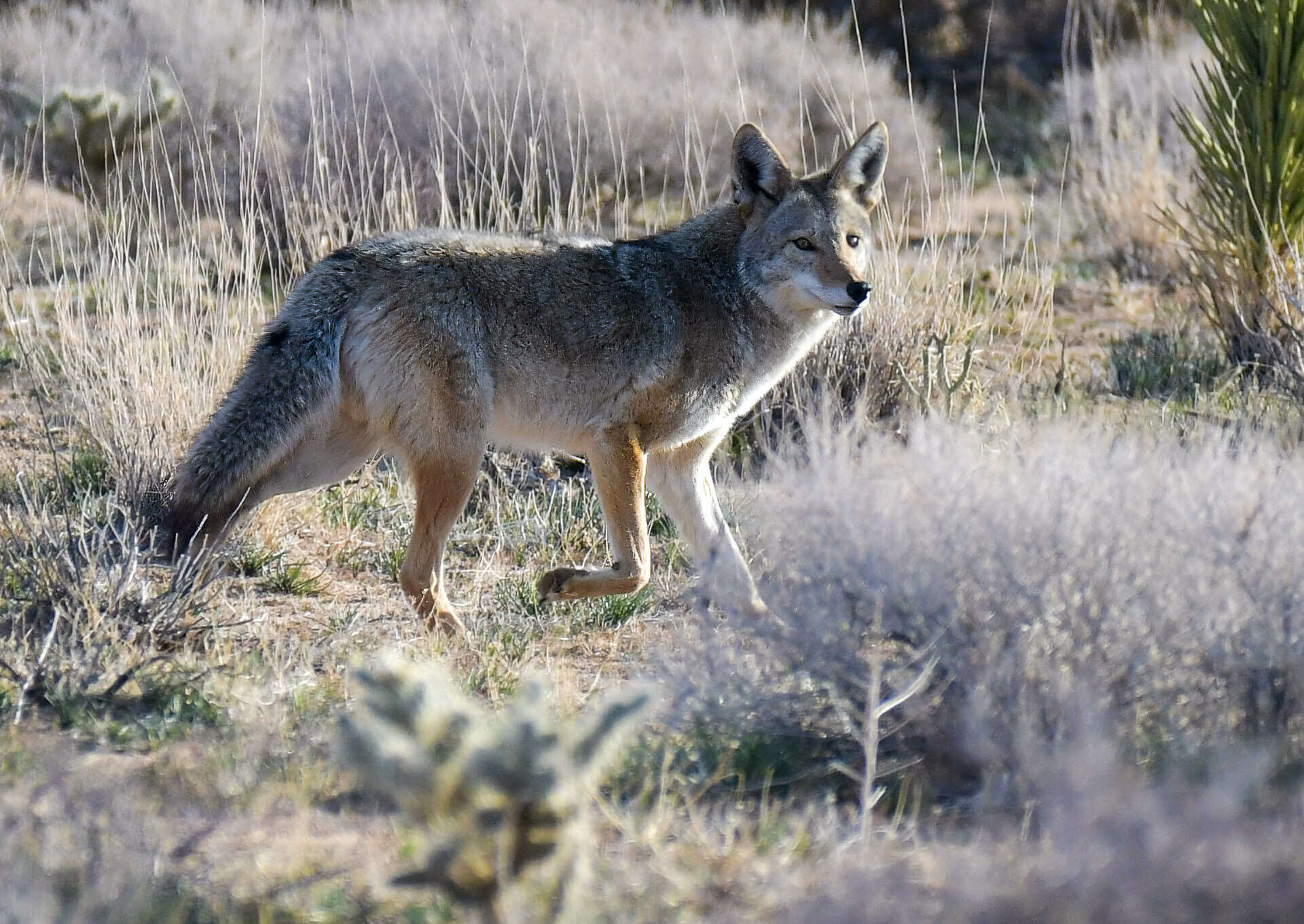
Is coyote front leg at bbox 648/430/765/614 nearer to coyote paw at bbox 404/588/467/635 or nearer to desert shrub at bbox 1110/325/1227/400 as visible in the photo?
coyote paw at bbox 404/588/467/635

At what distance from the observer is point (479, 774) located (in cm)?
271

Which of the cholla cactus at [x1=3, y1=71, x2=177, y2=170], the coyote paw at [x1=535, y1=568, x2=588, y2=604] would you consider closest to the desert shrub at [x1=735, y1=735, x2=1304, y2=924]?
the coyote paw at [x1=535, y1=568, x2=588, y2=604]

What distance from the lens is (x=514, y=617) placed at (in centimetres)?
569

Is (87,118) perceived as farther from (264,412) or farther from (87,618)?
(87,618)

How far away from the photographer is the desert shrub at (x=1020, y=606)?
3.72 meters

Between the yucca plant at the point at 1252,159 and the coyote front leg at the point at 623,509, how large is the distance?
14.6ft

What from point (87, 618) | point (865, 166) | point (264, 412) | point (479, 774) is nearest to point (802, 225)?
point (865, 166)

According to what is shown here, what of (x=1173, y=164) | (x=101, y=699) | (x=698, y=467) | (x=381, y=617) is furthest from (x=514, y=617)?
(x=1173, y=164)

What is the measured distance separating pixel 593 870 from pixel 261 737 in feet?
4.59

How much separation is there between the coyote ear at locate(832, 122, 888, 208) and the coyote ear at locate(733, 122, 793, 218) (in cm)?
24

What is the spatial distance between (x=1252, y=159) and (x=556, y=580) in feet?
18.7

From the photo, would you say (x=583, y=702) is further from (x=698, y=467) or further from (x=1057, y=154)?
(x=1057, y=154)

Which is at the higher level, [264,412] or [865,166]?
[865,166]

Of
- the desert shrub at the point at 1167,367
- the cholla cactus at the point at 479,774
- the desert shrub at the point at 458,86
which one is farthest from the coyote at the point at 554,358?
the desert shrub at the point at 458,86
